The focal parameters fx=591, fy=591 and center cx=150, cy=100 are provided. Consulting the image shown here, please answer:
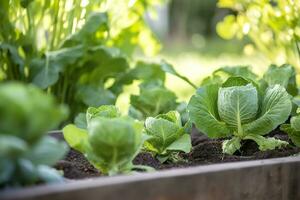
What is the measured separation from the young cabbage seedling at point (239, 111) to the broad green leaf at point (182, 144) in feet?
0.24

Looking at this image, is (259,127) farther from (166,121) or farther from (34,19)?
(34,19)

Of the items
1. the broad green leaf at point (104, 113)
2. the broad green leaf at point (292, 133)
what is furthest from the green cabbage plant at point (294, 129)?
the broad green leaf at point (104, 113)

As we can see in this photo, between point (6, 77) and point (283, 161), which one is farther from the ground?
point (6, 77)

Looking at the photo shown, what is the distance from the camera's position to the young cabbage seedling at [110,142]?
124cm

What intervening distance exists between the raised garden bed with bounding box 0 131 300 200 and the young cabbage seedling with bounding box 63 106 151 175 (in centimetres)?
6

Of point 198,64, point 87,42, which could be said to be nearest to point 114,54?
point 87,42

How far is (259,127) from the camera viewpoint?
1628 millimetres

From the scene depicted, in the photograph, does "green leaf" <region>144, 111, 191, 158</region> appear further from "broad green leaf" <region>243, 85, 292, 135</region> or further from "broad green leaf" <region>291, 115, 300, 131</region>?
"broad green leaf" <region>291, 115, 300, 131</region>

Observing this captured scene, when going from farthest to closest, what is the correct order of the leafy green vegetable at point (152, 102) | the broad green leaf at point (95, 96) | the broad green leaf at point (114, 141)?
the broad green leaf at point (95, 96) < the leafy green vegetable at point (152, 102) < the broad green leaf at point (114, 141)

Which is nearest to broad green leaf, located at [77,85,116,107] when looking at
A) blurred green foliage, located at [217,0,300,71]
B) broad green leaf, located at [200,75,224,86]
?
broad green leaf, located at [200,75,224,86]

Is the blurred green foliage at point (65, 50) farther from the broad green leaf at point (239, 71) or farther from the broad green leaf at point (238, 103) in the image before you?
the broad green leaf at point (238, 103)

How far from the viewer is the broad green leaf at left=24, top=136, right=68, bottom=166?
1.09 meters

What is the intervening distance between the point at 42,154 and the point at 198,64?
5.91 meters

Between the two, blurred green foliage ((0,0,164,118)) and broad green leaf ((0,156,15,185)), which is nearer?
broad green leaf ((0,156,15,185))
